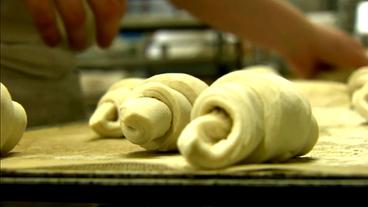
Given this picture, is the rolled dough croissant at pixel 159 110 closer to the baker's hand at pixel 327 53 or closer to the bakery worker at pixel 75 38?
the bakery worker at pixel 75 38

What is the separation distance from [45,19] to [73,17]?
0.27 ft

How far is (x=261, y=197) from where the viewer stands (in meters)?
0.72

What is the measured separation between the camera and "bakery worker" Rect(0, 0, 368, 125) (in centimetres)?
165

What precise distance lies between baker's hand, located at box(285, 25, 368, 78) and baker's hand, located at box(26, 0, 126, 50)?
94 cm

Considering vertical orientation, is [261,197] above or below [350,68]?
above

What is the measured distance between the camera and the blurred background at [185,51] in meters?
3.44

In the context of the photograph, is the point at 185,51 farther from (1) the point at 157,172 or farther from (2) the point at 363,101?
(1) the point at 157,172

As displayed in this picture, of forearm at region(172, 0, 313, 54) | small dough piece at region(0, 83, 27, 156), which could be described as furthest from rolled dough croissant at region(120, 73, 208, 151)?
forearm at region(172, 0, 313, 54)

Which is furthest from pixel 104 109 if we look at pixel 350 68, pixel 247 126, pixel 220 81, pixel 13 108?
pixel 350 68

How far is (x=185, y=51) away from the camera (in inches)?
183

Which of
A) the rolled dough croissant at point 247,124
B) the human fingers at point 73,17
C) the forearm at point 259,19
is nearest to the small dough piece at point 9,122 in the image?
the rolled dough croissant at point 247,124

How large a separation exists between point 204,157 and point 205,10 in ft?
5.08

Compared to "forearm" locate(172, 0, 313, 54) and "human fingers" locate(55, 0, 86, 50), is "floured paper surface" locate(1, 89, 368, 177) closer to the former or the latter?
"human fingers" locate(55, 0, 86, 50)

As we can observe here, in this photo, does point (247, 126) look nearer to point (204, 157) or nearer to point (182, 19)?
point (204, 157)
